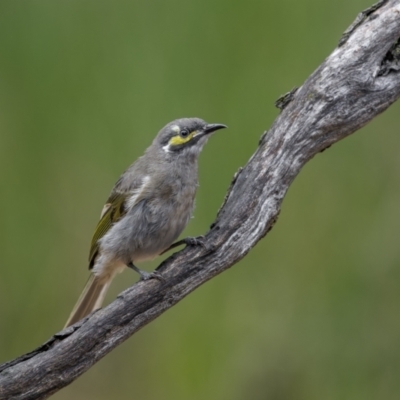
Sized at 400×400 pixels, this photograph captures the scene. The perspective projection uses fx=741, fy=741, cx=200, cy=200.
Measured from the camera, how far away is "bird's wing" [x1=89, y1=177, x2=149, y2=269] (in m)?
3.59

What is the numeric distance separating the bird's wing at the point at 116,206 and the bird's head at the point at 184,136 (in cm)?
21

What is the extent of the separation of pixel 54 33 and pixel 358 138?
2109 mm

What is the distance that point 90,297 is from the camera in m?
3.89

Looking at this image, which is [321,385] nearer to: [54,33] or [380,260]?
[380,260]

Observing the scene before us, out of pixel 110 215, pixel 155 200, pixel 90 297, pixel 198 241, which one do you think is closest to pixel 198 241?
pixel 198 241

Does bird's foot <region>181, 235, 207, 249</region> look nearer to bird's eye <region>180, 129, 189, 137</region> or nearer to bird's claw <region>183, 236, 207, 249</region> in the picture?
bird's claw <region>183, 236, 207, 249</region>

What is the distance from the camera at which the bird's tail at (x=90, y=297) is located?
3.87 m

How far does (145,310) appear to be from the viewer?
2.99 metres

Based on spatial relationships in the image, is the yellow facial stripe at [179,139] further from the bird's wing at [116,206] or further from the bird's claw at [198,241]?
the bird's claw at [198,241]

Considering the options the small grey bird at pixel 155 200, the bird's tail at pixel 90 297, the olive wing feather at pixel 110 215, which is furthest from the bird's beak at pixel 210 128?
the bird's tail at pixel 90 297

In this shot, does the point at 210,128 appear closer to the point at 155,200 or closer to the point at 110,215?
the point at 155,200

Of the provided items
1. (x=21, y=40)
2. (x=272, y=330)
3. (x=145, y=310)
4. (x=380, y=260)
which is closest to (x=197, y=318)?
(x=272, y=330)

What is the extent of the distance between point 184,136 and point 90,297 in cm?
100

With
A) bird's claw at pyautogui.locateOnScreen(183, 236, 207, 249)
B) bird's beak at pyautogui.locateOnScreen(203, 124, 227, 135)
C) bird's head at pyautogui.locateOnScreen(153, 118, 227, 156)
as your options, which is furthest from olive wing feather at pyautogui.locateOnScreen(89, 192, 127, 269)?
bird's claw at pyautogui.locateOnScreen(183, 236, 207, 249)
